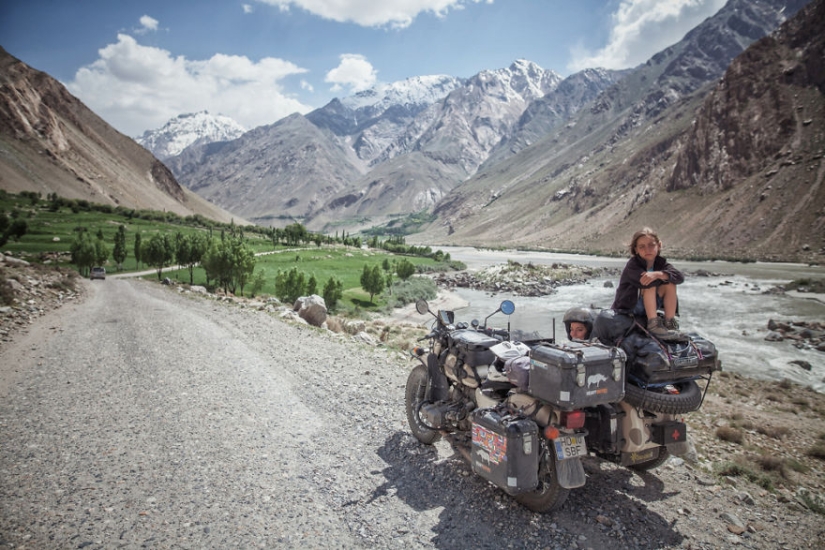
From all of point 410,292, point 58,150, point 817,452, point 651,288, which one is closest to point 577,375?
point 651,288

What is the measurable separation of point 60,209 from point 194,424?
14307cm

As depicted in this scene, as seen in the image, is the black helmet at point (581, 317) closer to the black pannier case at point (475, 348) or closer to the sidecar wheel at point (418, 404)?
the black pannier case at point (475, 348)

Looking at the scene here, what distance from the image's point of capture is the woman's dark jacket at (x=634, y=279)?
552 cm

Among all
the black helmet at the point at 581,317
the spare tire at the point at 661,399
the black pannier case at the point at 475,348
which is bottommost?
the spare tire at the point at 661,399

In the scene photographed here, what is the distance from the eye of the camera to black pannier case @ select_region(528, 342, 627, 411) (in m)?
4.63

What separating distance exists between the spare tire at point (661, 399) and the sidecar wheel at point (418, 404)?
3.20 metres

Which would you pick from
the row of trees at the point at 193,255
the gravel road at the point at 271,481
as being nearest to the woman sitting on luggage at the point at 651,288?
the gravel road at the point at 271,481

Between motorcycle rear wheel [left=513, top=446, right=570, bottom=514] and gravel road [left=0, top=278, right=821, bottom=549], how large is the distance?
0.68ft

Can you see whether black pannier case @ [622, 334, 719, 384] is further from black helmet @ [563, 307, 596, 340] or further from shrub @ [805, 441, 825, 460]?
shrub @ [805, 441, 825, 460]

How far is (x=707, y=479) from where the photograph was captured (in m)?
6.59

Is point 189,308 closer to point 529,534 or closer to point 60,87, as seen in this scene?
point 529,534

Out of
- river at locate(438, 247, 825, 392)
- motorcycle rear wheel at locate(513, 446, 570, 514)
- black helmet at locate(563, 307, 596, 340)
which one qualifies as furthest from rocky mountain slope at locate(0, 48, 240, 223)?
motorcycle rear wheel at locate(513, 446, 570, 514)

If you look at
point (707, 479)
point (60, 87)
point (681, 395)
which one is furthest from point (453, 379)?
point (60, 87)

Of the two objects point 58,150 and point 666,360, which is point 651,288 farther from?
point 58,150
